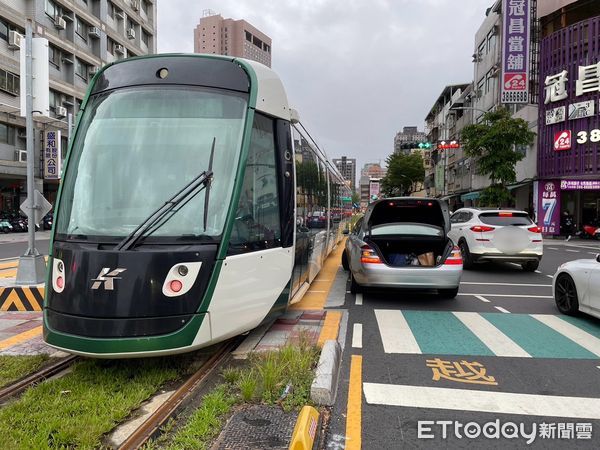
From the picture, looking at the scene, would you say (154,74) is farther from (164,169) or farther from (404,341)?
(404,341)

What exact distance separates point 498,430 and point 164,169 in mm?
3552

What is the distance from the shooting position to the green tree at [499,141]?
85.6ft

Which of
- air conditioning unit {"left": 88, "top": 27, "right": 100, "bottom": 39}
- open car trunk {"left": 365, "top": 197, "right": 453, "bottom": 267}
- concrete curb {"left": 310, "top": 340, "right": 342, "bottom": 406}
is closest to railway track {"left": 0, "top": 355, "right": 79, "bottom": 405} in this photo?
concrete curb {"left": 310, "top": 340, "right": 342, "bottom": 406}

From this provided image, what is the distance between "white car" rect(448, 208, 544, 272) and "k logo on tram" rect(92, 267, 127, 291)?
32.2 ft

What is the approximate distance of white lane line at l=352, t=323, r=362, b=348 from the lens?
553 centimetres

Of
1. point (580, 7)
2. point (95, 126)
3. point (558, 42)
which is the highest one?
point (580, 7)

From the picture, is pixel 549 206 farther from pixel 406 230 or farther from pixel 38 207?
pixel 38 207

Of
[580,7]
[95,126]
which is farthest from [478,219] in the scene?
[580,7]

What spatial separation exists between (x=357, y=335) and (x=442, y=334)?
1.12 m

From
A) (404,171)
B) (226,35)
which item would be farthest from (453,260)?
(404,171)

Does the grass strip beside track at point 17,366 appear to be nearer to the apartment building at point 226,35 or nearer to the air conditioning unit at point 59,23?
the air conditioning unit at point 59,23

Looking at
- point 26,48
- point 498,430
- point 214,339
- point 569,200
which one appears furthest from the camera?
point 569,200

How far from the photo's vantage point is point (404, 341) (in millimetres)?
5652

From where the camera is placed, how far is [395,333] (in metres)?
6.03
